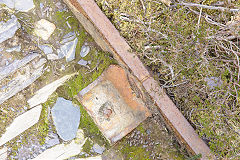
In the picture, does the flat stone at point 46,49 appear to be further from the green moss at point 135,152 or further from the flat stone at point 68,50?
the green moss at point 135,152

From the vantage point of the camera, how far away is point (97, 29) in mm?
2850

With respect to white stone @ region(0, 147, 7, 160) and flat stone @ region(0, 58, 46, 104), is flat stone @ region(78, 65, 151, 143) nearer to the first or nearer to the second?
flat stone @ region(0, 58, 46, 104)

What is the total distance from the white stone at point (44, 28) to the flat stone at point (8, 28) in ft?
0.87

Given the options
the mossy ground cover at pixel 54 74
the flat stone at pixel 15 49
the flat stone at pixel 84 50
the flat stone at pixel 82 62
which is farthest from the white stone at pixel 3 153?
the flat stone at pixel 84 50

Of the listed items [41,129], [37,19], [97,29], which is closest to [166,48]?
[97,29]

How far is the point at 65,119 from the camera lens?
3.21m

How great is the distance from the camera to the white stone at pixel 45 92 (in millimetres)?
3174

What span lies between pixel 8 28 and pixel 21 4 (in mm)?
370

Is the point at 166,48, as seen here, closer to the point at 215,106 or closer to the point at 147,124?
the point at 215,106

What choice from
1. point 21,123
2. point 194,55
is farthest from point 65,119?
point 194,55

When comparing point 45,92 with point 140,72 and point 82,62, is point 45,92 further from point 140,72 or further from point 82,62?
point 140,72

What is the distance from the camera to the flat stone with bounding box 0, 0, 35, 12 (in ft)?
10.0

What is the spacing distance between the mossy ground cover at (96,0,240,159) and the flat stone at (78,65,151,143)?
1.60 ft

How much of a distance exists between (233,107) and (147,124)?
1.14m
